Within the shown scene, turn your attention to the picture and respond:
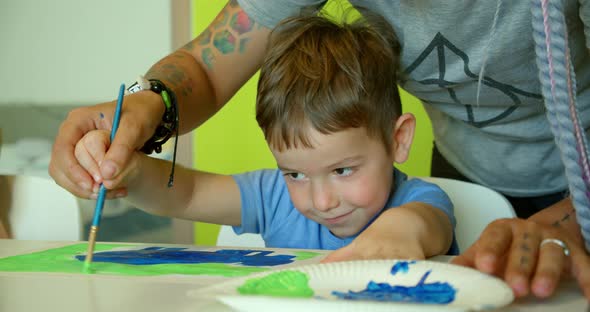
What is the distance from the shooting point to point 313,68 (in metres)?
1.06

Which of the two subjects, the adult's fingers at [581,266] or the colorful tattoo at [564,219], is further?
the colorful tattoo at [564,219]

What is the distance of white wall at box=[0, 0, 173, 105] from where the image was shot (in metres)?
2.73

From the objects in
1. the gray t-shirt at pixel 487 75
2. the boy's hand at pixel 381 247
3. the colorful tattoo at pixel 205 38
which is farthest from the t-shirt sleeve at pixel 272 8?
the boy's hand at pixel 381 247

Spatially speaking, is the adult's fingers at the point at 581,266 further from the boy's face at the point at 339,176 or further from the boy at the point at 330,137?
the boy's face at the point at 339,176

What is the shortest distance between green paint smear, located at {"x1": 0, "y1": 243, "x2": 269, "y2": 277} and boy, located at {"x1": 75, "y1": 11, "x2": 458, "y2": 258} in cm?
21

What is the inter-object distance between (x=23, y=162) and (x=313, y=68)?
210cm

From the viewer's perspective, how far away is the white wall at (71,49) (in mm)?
2727

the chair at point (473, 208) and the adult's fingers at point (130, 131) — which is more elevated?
the adult's fingers at point (130, 131)

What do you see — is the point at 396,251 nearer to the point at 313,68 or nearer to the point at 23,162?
the point at 313,68

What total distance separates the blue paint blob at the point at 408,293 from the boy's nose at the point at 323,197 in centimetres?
44

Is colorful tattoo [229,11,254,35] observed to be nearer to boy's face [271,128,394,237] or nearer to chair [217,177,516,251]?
boy's face [271,128,394,237]

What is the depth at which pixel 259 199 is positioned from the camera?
1211 mm

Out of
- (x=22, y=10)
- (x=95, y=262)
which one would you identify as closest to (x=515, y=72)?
(x=95, y=262)

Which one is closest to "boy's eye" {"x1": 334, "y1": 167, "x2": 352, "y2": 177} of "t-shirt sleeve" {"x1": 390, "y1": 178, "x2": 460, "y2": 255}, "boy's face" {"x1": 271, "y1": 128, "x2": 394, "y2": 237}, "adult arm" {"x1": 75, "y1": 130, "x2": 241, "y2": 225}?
"boy's face" {"x1": 271, "y1": 128, "x2": 394, "y2": 237}
